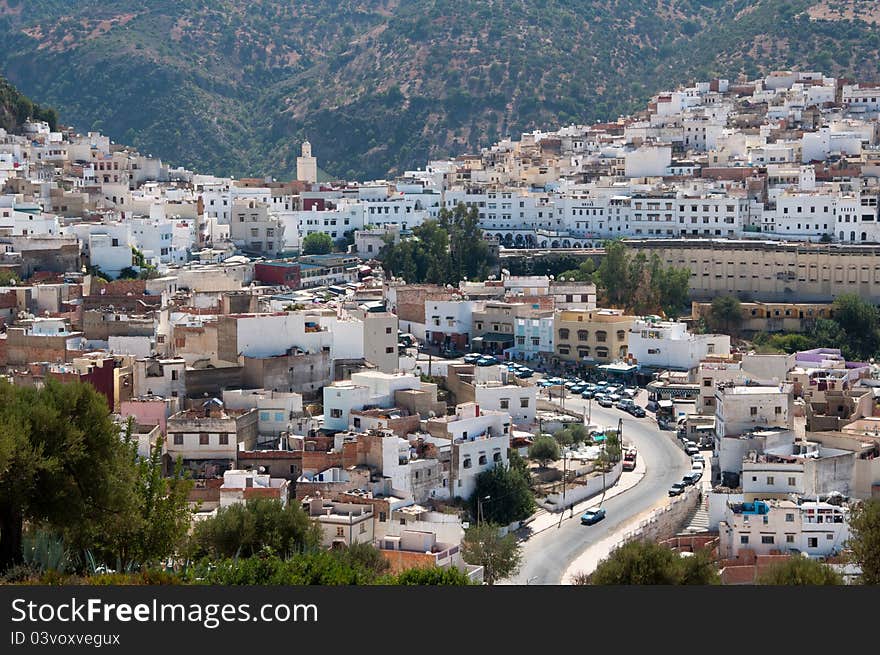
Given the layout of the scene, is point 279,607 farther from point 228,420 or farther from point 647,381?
point 647,381

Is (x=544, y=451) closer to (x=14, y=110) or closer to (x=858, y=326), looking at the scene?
(x=858, y=326)

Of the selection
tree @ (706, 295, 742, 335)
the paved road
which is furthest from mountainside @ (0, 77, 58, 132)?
the paved road

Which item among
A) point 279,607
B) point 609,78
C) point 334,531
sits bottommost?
point 334,531

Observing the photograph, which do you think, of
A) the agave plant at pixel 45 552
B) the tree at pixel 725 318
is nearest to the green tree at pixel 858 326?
the tree at pixel 725 318

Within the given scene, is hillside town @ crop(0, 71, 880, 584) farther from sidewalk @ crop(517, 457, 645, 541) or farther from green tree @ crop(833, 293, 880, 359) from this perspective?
green tree @ crop(833, 293, 880, 359)

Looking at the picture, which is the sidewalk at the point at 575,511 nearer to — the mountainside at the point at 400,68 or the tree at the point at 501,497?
the tree at the point at 501,497

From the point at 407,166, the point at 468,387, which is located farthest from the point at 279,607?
the point at 407,166

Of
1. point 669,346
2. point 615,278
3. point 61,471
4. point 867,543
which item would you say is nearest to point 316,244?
point 615,278
